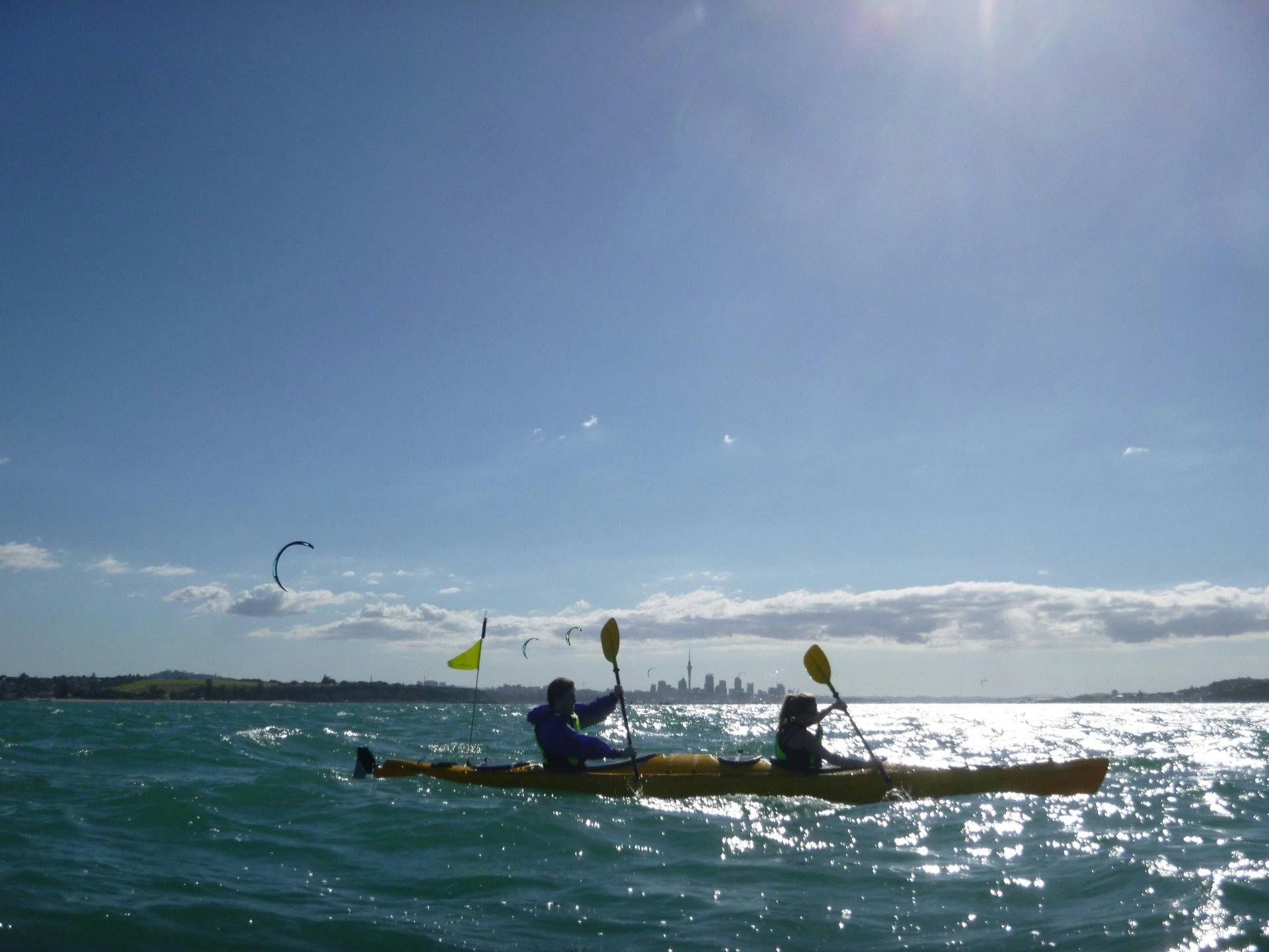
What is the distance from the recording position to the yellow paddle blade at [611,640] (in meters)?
13.7

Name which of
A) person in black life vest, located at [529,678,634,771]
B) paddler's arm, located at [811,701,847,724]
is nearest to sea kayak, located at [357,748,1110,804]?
person in black life vest, located at [529,678,634,771]

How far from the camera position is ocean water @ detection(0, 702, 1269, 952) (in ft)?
17.7

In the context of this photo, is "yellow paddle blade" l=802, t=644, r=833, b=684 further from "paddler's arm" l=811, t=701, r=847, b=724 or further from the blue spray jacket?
the blue spray jacket

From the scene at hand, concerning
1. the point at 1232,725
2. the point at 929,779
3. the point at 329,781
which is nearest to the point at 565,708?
the point at 329,781

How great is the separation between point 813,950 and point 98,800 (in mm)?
8875

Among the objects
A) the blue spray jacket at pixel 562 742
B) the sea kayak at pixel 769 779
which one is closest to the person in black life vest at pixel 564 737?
the blue spray jacket at pixel 562 742

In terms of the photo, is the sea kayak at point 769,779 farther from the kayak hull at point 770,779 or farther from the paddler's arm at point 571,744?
the paddler's arm at point 571,744

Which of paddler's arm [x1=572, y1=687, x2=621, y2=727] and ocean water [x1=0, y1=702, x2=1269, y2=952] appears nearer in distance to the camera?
ocean water [x1=0, y1=702, x2=1269, y2=952]

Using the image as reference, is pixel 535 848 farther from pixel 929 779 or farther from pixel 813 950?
pixel 929 779

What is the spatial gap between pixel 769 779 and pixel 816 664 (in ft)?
9.79

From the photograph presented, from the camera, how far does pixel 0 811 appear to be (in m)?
8.89

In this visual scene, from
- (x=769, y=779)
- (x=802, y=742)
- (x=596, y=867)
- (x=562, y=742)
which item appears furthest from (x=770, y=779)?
(x=596, y=867)

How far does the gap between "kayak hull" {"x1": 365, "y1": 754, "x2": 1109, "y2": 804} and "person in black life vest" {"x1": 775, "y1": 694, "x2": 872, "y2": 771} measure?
207 mm

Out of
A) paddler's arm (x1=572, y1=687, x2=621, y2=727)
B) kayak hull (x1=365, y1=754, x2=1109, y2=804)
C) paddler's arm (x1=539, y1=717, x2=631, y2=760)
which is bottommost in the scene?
kayak hull (x1=365, y1=754, x2=1109, y2=804)
